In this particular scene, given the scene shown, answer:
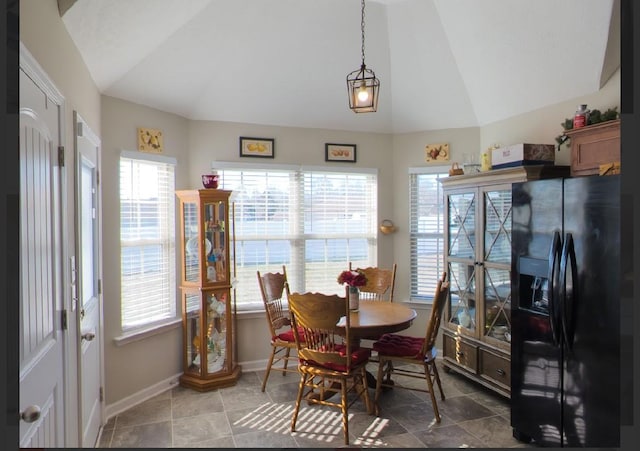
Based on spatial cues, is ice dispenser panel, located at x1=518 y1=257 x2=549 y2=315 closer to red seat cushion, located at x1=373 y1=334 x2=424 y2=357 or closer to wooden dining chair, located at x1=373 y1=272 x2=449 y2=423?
wooden dining chair, located at x1=373 y1=272 x2=449 y2=423

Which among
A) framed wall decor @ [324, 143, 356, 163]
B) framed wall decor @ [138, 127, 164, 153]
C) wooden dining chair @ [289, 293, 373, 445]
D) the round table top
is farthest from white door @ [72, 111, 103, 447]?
framed wall decor @ [324, 143, 356, 163]

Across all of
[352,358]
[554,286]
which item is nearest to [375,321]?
[352,358]

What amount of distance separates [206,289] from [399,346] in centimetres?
168

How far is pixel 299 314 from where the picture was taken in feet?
9.33

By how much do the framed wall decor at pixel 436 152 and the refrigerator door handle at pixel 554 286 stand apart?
1986 mm

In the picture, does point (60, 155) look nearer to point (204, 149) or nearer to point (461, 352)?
point (204, 149)

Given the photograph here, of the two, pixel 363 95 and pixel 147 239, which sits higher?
pixel 363 95

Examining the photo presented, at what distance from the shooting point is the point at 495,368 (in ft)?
10.7

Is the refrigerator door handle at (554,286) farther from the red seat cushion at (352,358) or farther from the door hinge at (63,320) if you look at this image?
the door hinge at (63,320)

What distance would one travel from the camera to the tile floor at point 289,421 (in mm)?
2732

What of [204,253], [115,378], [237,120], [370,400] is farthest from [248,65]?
[370,400]

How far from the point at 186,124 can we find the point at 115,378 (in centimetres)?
224

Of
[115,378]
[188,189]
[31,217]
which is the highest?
[188,189]

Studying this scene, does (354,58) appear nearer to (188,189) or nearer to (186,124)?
(186,124)
